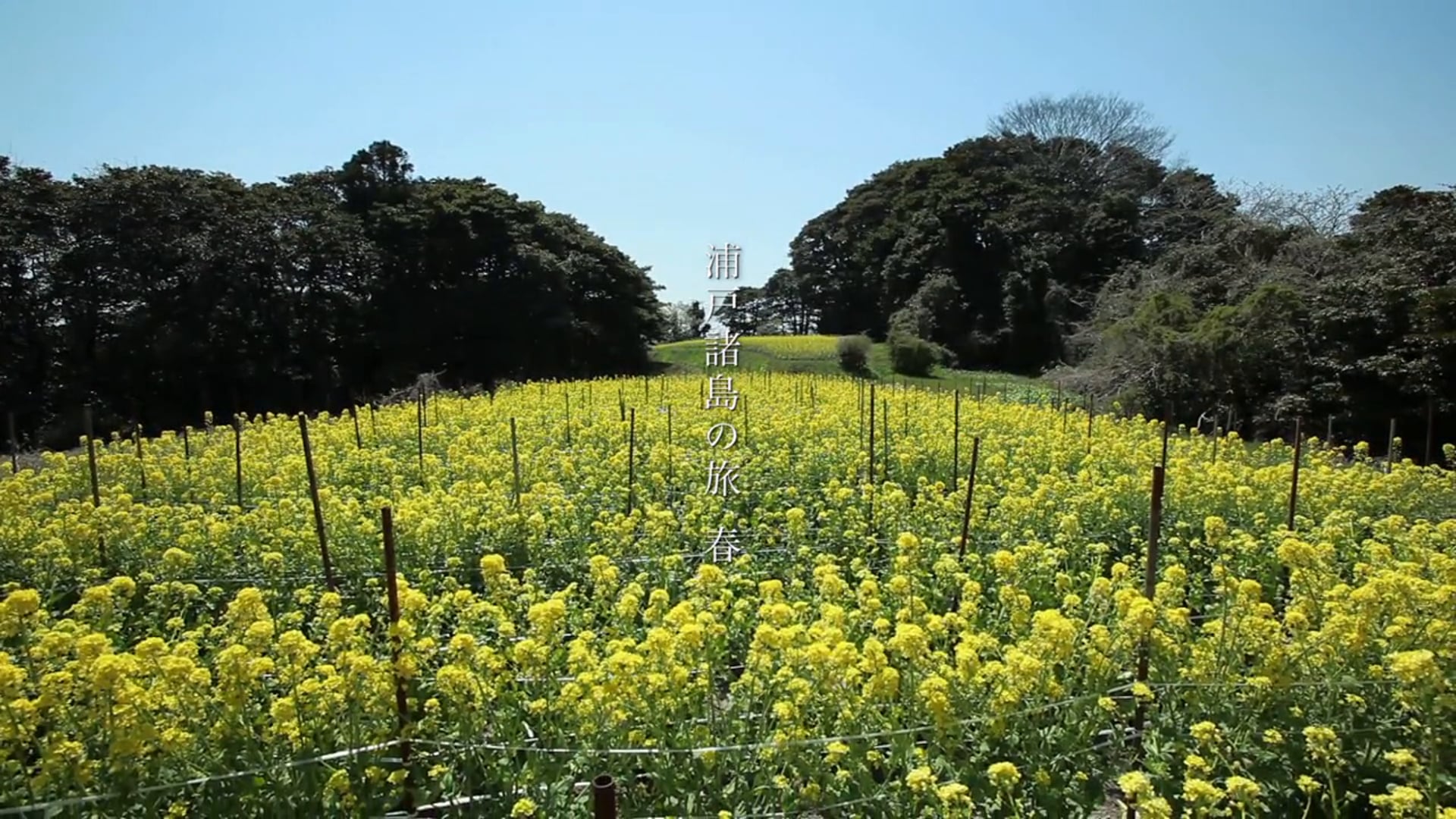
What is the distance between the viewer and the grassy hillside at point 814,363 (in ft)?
94.8

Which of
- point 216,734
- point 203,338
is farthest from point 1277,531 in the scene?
point 203,338

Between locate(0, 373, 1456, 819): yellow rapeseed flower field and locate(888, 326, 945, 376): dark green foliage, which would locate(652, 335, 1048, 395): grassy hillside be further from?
locate(0, 373, 1456, 819): yellow rapeseed flower field

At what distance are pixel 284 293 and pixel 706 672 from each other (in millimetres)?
24975

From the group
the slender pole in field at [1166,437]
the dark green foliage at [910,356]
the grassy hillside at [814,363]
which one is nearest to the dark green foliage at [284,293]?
the grassy hillside at [814,363]

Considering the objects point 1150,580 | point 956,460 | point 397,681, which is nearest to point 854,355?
point 956,460

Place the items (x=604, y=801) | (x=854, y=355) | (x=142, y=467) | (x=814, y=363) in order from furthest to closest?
(x=814, y=363), (x=854, y=355), (x=142, y=467), (x=604, y=801)

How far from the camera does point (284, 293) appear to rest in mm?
24688

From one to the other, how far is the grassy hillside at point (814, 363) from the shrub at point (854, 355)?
353 mm

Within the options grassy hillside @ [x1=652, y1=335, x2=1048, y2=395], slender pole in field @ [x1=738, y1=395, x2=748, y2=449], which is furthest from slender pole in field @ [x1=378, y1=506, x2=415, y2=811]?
grassy hillside @ [x1=652, y1=335, x2=1048, y2=395]

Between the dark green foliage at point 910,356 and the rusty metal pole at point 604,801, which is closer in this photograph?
the rusty metal pole at point 604,801

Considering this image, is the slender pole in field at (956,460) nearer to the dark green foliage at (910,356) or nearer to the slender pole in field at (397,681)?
the slender pole in field at (397,681)

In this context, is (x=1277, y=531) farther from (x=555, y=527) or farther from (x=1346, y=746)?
(x=555, y=527)

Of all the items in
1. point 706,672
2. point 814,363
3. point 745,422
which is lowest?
point 706,672

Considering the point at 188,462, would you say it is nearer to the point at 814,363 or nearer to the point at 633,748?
the point at 633,748
